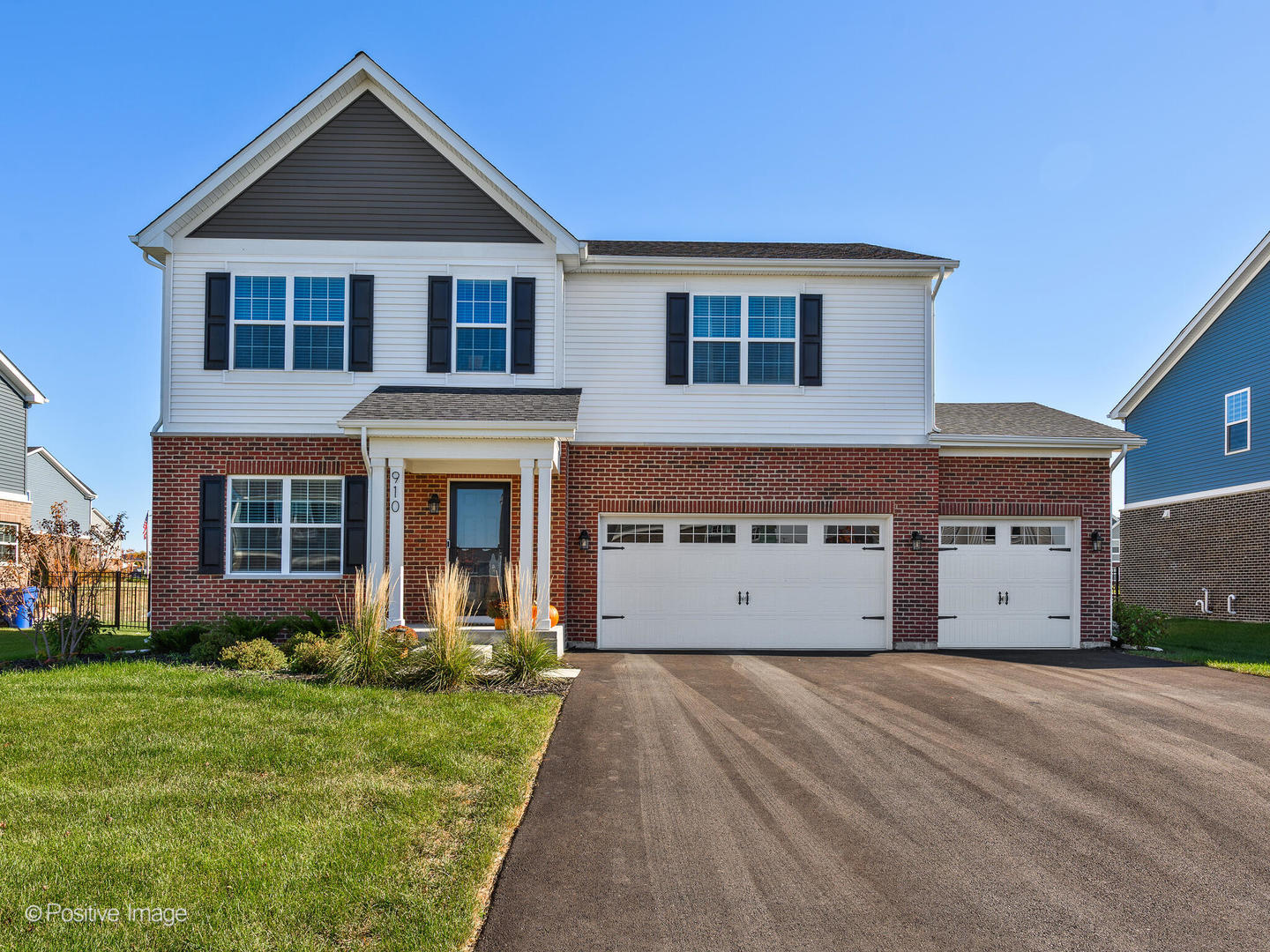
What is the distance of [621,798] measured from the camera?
613cm

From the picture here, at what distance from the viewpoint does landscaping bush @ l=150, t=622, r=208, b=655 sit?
12.0 meters

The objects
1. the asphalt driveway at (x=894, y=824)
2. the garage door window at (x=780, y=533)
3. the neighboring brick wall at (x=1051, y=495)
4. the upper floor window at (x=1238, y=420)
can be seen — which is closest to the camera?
the asphalt driveway at (x=894, y=824)

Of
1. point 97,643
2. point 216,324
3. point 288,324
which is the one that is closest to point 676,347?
point 288,324

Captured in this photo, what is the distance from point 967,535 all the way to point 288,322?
1171 centimetres

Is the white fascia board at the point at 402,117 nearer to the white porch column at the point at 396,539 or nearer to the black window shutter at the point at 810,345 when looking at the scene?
the black window shutter at the point at 810,345

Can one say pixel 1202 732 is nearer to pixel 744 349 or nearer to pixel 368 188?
pixel 744 349

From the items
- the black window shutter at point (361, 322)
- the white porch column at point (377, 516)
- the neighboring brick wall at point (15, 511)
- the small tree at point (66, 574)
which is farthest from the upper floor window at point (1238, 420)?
the neighboring brick wall at point (15, 511)

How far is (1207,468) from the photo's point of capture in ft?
70.4

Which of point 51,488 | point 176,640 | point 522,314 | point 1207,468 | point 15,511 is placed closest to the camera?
point 176,640

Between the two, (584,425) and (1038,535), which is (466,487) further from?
(1038,535)

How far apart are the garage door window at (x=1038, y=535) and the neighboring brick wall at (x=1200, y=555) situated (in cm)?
818

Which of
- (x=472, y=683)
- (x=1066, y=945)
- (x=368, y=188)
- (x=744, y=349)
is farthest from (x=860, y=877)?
(x=368, y=188)

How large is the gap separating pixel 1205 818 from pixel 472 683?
23.0 feet

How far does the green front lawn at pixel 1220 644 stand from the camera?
12.8 metres
